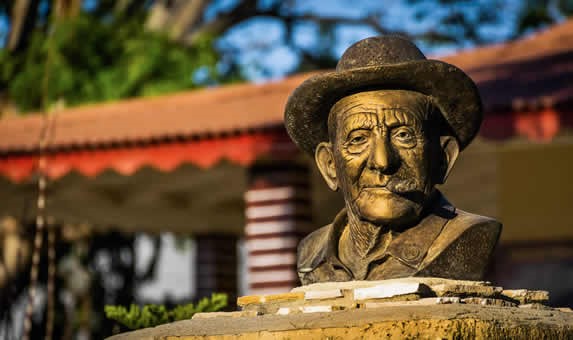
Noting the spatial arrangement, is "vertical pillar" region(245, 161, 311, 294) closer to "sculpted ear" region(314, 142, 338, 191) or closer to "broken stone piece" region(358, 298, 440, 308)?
"sculpted ear" region(314, 142, 338, 191)

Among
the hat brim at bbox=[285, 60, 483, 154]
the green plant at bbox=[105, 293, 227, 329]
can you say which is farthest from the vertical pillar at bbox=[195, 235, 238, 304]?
the hat brim at bbox=[285, 60, 483, 154]

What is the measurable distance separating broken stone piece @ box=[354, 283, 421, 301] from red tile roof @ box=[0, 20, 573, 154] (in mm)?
5632

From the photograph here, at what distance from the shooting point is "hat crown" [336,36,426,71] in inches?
148

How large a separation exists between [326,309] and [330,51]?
17.1m

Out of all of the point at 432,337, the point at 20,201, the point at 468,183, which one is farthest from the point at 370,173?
the point at 20,201

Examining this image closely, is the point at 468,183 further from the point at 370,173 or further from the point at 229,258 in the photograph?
the point at 370,173

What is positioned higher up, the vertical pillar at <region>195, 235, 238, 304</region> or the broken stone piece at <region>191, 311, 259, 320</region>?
the vertical pillar at <region>195, 235, 238, 304</region>

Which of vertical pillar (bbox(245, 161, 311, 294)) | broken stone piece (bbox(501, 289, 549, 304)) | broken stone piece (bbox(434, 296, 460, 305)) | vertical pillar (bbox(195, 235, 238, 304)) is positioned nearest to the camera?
broken stone piece (bbox(434, 296, 460, 305))

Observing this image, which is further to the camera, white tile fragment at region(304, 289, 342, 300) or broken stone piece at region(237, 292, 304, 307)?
broken stone piece at region(237, 292, 304, 307)

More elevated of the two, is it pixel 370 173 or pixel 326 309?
pixel 370 173

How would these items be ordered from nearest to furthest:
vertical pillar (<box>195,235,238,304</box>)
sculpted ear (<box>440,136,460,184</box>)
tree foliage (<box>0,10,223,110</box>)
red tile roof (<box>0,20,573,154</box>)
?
sculpted ear (<box>440,136,460,184</box>) → red tile roof (<box>0,20,573,154</box>) → vertical pillar (<box>195,235,238,304</box>) → tree foliage (<box>0,10,223,110</box>)

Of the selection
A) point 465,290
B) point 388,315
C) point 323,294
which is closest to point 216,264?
point 323,294

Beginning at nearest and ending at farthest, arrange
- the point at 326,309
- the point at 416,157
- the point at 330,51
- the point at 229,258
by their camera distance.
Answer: the point at 326,309 → the point at 416,157 → the point at 229,258 → the point at 330,51

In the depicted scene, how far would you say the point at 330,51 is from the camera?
20.1 m
